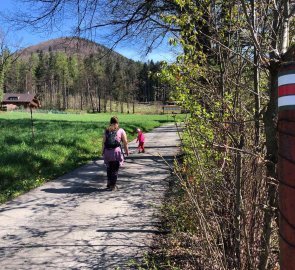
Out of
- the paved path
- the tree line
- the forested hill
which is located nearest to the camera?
the paved path

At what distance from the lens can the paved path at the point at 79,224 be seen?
16.8 ft

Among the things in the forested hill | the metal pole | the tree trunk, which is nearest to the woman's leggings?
the forested hill

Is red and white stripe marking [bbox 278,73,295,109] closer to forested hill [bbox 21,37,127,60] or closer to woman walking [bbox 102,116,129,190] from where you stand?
woman walking [bbox 102,116,129,190]

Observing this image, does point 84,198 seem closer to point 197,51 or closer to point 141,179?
point 141,179

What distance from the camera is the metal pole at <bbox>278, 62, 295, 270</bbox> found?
1.30 meters

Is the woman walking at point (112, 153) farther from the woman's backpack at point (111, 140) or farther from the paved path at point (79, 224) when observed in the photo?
the paved path at point (79, 224)

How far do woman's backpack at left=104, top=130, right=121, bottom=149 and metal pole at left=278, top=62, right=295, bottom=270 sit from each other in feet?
27.3

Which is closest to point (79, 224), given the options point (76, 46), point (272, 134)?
point (272, 134)

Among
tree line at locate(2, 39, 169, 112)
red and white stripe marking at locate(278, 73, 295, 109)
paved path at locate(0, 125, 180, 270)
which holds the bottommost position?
paved path at locate(0, 125, 180, 270)

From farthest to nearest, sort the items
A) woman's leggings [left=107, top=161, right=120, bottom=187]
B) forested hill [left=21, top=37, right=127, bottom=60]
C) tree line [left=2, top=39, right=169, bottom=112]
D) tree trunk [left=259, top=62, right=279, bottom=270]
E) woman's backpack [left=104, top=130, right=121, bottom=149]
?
tree line [left=2, top=39, right=169, bottom=112] < forested hill [left=21, top=37, right=127, bottom=60] < woman's backpack [left=104, top=130, right=121, bottom=149] < woman's leggings [left=107, top=161, right=120, bottom=187] < tree trunk [left=259, top=62, right=279, bottom=270]

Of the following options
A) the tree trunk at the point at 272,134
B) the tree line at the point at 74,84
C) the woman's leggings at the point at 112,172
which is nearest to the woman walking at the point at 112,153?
the woman's leggings at the point at 112,172

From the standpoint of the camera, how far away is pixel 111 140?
963cm

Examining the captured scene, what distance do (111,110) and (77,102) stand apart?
1868 cm

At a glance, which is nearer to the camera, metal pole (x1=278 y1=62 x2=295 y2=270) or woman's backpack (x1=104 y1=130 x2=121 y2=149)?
metal pole (x1=278 y1=62 x2=295 y2=270)
